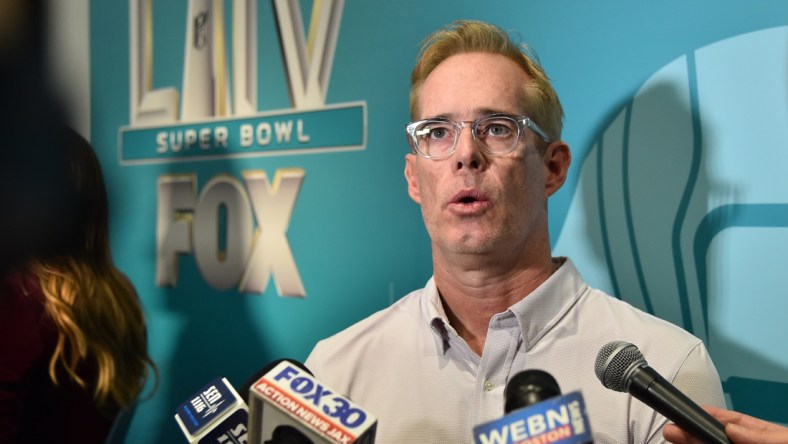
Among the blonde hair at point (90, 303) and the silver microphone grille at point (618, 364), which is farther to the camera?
the blonde hair at point (90, 303)

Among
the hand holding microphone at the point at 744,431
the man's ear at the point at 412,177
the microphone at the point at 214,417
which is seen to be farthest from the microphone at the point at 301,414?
the man's ear at the point at 412,177

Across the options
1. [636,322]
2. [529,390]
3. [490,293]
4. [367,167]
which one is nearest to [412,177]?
[367,167]

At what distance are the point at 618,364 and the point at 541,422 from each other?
0.30 meters

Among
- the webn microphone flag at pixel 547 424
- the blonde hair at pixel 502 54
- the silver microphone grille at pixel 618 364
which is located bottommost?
the silver microphone grille at pixel 618 364

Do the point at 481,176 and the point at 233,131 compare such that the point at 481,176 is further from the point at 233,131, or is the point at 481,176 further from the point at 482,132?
the point at 233,131

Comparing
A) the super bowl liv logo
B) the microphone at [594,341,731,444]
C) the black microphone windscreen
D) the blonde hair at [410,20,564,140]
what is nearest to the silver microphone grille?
the microphone at [594,341,731,444]

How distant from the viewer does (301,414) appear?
74 centimetres

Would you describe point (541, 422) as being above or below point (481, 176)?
below

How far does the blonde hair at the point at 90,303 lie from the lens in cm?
165

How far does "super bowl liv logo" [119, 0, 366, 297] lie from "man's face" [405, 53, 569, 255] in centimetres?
43

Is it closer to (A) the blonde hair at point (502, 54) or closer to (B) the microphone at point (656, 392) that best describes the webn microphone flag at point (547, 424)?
(B) the microphone at point (656, 392)

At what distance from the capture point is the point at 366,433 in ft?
2.42

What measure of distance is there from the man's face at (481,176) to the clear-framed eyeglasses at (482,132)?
0.04 ft

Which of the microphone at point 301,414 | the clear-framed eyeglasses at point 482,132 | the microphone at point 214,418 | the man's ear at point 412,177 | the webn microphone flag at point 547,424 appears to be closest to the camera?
the webn microphone flag at point 547,424
